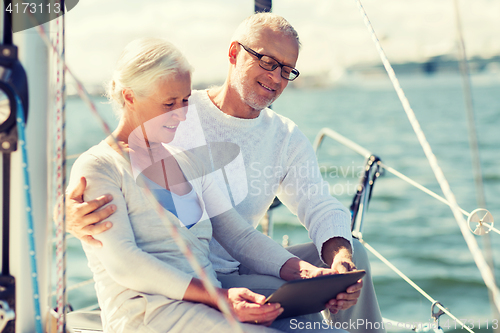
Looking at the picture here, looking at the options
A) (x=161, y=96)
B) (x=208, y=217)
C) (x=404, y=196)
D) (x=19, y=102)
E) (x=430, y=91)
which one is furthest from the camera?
(x=430, y=91)

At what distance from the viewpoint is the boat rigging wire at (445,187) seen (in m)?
0.75

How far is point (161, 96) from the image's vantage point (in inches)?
40.1

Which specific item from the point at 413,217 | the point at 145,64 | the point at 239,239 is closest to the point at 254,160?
the point at 239,239

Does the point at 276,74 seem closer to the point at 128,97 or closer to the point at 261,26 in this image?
the point at 261,26

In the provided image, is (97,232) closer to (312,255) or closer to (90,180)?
(90,180)

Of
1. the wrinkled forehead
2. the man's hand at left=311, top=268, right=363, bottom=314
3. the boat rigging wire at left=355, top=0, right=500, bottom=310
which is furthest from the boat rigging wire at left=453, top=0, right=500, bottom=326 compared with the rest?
the wrinkled forehead

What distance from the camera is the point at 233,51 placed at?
4.86 ft

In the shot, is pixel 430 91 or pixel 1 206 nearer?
pixel 1 206

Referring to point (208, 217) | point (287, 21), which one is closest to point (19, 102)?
point (208, 217)

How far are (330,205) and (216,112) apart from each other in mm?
428

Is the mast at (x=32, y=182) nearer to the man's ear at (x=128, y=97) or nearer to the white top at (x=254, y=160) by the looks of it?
the man's ear at (x=128, y=97)

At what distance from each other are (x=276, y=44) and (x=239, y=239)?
1.84 ft

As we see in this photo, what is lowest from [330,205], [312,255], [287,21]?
[312,255]

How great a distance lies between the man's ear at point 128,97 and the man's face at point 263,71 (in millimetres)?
462
